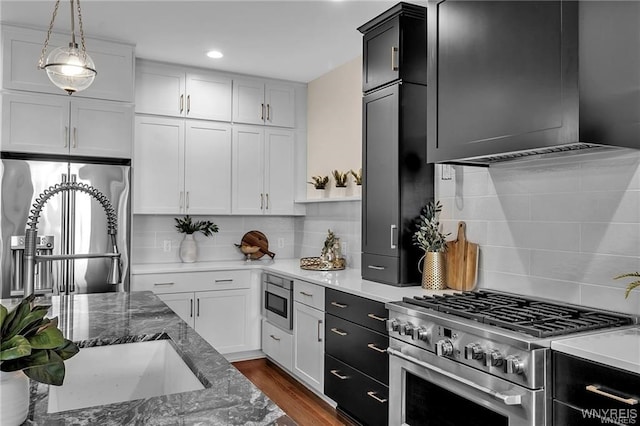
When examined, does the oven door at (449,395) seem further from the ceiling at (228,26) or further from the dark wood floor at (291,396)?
the ceiling at (228,26)

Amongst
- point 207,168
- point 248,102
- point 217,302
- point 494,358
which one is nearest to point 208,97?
point 248,102

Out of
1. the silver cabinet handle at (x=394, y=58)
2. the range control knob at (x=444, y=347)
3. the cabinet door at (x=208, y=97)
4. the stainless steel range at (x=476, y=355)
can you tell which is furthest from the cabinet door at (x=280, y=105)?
the range control knob at (x=444, y=347)

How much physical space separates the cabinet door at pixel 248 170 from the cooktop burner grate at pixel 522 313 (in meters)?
2.59

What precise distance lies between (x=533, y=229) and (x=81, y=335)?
214cm

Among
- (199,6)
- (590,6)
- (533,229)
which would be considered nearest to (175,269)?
(199,6)

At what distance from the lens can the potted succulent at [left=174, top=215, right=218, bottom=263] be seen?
15.3 feet

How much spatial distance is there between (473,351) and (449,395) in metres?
0.30

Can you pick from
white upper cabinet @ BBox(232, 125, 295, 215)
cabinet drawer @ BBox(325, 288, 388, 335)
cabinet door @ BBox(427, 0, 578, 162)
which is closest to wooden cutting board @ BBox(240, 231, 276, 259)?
white upper cabinet @ BBox(232, 125, 295, 215)

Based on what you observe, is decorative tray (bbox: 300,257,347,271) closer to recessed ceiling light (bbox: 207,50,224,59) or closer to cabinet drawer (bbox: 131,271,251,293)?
cabinet drawer (bbox: 131,271,251,293)

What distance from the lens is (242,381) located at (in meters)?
1.23

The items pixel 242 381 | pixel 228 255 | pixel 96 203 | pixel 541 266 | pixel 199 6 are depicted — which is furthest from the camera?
pixel 228 255

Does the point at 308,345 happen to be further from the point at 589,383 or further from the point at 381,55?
the point at 589,383

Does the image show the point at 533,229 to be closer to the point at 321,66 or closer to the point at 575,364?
the point at 575,364

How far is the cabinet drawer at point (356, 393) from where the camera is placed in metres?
2.73
